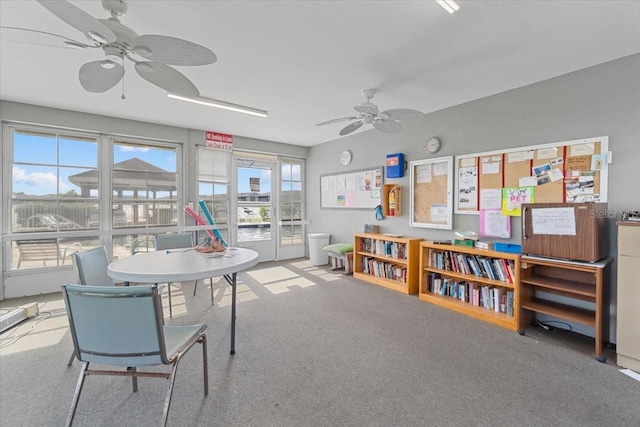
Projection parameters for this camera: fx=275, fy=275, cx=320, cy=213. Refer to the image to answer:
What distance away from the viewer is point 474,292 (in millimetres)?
3346

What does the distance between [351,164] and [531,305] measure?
360 cm

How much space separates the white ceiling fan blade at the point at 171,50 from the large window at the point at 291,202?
4.50m

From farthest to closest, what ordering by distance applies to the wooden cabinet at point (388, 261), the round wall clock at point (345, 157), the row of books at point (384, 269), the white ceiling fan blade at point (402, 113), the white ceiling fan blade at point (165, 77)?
the round wall clock at point (345, 157) < the row of books at point (384, 269) < the wooden cabinet at point (388, 261) < the white ceiling fan blade at point (402, 113) < the white ceiling fan blade at point (165, 77)

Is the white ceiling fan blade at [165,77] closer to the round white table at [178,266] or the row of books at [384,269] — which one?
the round white table at [178,266]


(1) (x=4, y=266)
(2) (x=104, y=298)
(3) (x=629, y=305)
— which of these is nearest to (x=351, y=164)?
(3) (x=629, y=305)

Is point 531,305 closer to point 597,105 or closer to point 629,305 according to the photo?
point 629,305

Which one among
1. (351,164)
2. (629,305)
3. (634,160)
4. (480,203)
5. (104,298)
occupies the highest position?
(351,164)

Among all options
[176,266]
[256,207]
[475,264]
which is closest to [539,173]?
[475,264]

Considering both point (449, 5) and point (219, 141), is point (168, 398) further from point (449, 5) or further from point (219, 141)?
point (219, 141)

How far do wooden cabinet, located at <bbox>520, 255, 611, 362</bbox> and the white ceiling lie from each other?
1909 millimetres

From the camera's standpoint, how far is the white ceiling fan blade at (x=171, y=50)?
5.33 ft

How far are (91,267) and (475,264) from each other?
3.92 metres

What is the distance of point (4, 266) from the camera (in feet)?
12.5

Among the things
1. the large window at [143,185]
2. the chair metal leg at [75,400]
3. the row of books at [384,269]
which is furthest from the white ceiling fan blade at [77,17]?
the row of books at [384,269]
